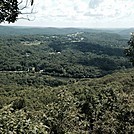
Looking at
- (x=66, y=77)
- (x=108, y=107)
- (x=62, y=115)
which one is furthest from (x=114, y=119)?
(x=66, y=77)

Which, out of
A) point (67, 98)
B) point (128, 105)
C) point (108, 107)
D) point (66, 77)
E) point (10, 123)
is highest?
point (10, 123)

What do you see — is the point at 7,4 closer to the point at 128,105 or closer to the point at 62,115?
the point at 62,115

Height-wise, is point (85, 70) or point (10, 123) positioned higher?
point (10, 123)

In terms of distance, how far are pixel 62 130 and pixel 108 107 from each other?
22.5 meters

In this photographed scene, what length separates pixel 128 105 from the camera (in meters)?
33.7

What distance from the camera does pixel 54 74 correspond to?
175 m

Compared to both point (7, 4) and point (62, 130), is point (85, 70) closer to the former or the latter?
point (62, 130)

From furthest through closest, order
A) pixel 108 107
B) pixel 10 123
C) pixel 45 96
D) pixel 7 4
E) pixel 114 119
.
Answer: pixel 45 96 < pixel 108 107 < pixel 114 119 < pixel 10 123 < pixel 7 4

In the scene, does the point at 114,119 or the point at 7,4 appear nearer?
the point at 7,4

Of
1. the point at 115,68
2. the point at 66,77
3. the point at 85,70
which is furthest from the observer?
the point at 115,68

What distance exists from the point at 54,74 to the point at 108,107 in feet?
425

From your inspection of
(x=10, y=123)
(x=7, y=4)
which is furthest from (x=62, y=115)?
(x=7, y=4)

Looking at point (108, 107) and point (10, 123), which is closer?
point (10, 123)

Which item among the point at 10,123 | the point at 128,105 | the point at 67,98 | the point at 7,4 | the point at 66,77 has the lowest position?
the point at 66,77
